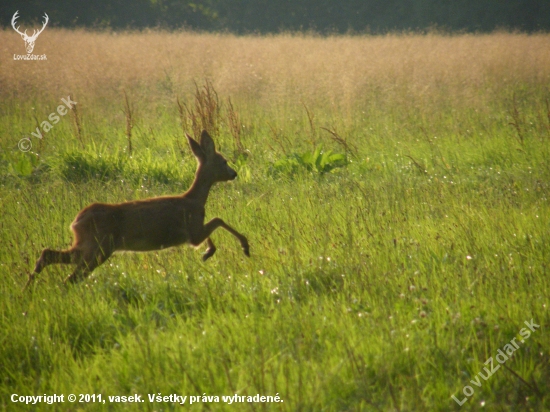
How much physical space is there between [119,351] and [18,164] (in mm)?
4504

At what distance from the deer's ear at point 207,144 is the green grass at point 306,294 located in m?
0.64

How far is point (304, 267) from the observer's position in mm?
3902

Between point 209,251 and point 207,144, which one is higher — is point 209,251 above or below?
below

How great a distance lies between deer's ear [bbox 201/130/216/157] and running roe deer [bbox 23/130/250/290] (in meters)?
0.13

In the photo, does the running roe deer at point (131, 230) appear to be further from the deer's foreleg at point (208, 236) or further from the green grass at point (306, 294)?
the green grass at point (306, 294)

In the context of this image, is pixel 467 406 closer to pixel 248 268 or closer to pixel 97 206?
pixel 248 268

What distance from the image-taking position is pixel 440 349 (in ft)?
9.35

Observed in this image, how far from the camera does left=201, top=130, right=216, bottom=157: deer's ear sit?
4797 mm

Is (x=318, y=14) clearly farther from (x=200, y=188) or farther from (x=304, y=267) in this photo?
(x=304, y=267)

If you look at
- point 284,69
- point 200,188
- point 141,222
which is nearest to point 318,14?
point 284,69

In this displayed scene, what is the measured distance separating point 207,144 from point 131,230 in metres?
1.03

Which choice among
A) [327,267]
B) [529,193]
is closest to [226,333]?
[327,267]

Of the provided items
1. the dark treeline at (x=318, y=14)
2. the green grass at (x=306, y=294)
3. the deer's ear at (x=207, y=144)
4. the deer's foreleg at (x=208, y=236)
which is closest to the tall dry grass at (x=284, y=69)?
the green grass at (x=306, y=294)

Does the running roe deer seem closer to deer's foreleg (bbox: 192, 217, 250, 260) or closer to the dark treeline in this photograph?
deer's foreleg (bbox: 192, 217, 250, 260)
